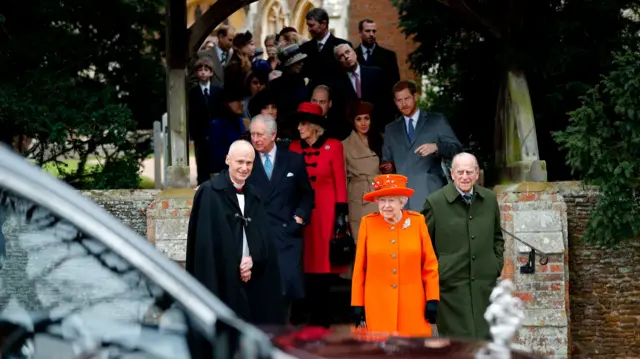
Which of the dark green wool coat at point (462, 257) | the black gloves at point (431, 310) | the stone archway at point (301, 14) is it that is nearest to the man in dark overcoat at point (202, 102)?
the dark green wool coat at point (462, 257)

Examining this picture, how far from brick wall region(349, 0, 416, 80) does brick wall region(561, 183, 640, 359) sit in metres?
22.8

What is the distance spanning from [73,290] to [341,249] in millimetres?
8078

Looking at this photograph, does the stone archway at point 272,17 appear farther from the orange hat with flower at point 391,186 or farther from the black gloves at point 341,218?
the orange hat with flower at point 391,186

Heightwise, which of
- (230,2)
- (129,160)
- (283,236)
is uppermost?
(230,2)

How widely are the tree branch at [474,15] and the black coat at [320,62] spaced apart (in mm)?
1128

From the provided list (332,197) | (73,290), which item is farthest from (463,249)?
(73,290)

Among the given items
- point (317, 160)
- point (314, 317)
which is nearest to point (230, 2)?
point (317, 160)

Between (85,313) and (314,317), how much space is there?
27.4 feet

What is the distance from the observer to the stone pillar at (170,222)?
12.0 meters

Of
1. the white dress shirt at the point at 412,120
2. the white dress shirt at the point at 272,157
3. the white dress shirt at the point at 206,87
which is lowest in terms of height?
the white dress shirt at the point at 272,157

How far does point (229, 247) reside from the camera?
814 cm

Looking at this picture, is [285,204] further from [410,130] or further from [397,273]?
[397,273]

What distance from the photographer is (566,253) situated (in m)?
11.9

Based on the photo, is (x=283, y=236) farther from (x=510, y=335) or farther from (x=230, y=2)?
(x=510, y=335)
